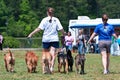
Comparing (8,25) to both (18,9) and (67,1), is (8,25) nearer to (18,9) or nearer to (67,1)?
(18,9)

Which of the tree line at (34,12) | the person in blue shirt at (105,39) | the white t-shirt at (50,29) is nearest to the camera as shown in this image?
the white t-shirt at (50,29)

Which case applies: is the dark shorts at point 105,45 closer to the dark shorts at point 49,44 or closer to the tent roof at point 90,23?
the dark shorts at point 49,44

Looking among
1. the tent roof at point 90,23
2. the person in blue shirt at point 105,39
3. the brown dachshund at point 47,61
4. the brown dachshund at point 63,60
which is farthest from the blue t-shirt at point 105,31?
the tent roof at point 90,23

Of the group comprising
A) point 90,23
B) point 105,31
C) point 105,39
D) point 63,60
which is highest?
point 90,23

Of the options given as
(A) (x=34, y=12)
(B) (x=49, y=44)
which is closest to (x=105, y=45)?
(B) (x=49, y=44)

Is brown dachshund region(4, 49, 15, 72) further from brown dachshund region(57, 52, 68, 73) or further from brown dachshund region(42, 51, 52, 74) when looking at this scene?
brown dachshund region(57, 52, 68, 73)

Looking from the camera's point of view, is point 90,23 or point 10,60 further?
point 90,23

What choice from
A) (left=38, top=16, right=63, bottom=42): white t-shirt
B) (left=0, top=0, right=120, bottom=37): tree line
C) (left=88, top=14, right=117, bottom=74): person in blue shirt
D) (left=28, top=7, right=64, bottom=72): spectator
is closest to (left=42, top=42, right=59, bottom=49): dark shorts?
(left=28, top=7, right=64, bottom=72): spectator

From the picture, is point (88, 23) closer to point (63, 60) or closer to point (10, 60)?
point (63, 60)

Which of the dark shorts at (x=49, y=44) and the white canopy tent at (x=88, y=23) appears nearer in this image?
the dark shorts at (x=49, y=44)

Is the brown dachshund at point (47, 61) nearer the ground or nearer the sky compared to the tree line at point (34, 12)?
nearer the ground

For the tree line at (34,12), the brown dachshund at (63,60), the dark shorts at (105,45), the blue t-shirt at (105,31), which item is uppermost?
the tree line at (34,12)

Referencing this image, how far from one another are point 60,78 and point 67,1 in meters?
64.1

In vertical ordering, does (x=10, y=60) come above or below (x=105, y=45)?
below
